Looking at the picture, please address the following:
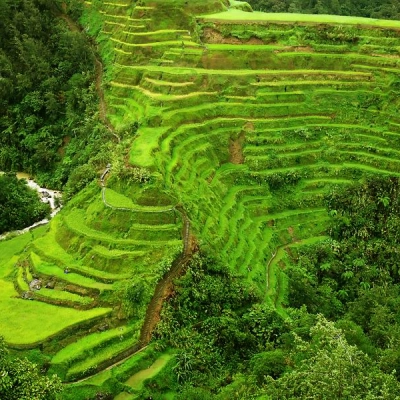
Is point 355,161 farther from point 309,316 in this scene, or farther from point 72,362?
point 72,362

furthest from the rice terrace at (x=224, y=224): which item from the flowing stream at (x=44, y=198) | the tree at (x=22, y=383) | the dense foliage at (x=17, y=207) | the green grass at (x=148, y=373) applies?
the dense foliage at (x=17, y=207)

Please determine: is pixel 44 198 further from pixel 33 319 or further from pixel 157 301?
pixel 157 301

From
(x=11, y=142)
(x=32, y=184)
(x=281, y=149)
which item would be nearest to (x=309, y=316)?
(x=281, y=149)

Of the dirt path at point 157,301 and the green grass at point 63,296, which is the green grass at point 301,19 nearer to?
the dirt path at point 157,301

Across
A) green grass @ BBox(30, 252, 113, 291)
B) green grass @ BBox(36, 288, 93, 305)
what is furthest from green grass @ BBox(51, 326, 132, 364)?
green grass @ BBox(30, 252, 113, 291)

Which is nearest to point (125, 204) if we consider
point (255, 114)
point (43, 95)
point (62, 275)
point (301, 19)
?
point (62, 275)

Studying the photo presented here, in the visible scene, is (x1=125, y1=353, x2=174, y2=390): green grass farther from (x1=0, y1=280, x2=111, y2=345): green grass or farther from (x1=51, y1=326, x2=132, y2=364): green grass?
(x1=0, y1=280, x2=111, y2=345): green grass
